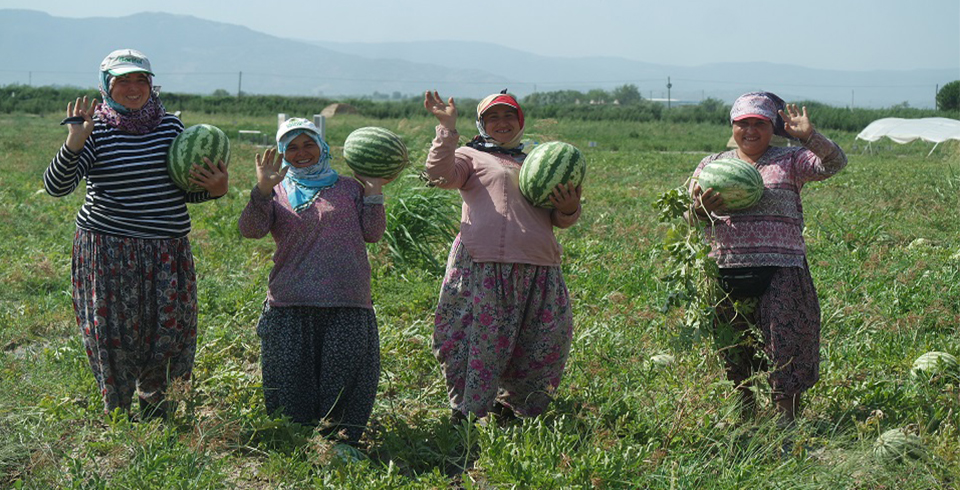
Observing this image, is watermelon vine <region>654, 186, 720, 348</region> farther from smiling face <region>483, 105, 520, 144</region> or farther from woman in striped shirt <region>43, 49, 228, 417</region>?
woman in striped shirt <region>43, 49, 228, 417</region>

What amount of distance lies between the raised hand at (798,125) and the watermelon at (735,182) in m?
0.29

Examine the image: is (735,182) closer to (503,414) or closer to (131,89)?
(503,414)

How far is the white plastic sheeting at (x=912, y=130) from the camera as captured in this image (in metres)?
27.0

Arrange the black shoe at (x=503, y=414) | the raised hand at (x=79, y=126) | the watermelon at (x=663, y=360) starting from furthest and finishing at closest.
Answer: the watermelon at (x=663, y=360) < the black shoe at (x=503, y=414) < the raised hand at (x=79, y=126)

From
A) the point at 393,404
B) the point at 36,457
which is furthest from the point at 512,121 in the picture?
the point at 36,457

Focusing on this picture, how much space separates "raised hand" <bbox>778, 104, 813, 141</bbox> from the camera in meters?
4.24

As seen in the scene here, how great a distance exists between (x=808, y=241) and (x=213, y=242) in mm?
5988

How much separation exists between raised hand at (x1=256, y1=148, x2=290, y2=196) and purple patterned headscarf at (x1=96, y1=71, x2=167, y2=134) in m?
0.60

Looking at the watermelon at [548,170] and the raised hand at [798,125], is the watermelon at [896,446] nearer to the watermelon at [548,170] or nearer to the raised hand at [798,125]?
the raised hand at [798,125]

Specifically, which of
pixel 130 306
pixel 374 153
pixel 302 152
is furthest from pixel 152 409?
pixel 374 153

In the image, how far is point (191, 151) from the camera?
405 cm

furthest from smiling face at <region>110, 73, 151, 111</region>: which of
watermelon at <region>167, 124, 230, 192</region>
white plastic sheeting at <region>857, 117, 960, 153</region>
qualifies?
white plastic sheeting at <region>857, 117, 960, 153</region>

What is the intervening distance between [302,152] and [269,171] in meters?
0.22

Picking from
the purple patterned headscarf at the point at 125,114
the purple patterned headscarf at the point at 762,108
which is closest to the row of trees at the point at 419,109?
the purple patterned headscarf at the point at 762,108
